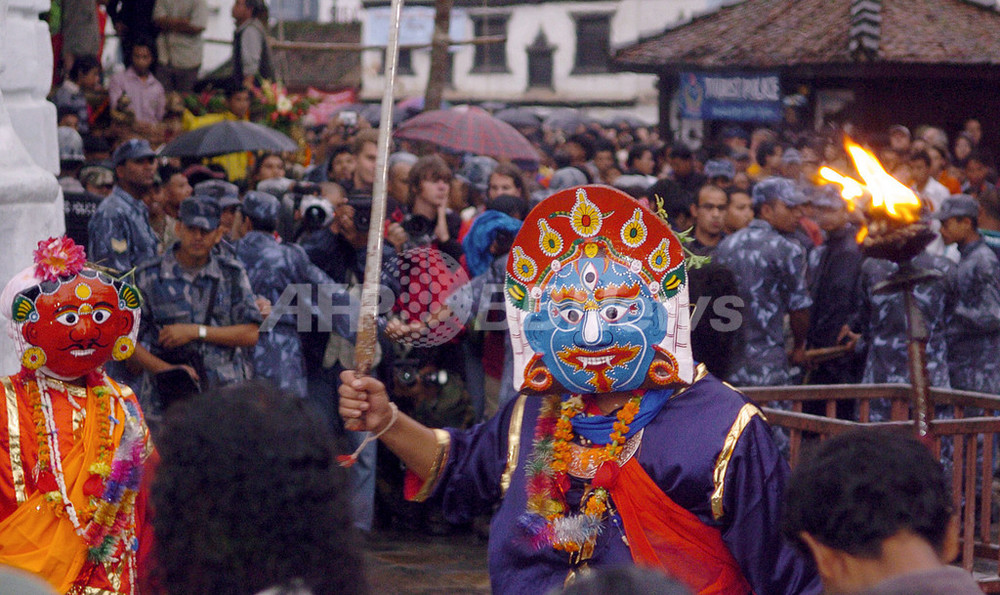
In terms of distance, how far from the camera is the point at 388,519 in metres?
7.30

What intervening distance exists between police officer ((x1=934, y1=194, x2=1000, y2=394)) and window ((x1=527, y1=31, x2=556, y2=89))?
2775 centimetres

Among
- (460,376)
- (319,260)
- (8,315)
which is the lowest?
(460,376)

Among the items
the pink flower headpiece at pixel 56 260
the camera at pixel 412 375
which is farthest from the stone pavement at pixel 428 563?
the pink flower headpiece at pixel 56 260

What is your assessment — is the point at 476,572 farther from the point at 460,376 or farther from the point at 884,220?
the point at 884,220

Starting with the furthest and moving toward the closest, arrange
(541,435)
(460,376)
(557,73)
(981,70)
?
(557,73), (981,70), (460,376), (541,435)

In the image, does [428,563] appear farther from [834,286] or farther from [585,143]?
[585,143]

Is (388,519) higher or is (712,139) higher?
(712,139)

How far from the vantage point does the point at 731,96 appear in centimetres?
1593

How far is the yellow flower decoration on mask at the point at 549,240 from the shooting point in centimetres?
352

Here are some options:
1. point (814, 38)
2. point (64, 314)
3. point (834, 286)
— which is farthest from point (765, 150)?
point (64, 314)

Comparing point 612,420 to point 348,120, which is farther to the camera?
point 348,120

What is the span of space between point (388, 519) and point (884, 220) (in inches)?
183

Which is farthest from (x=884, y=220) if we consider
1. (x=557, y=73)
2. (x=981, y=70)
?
Answer: (x=557, y=73)

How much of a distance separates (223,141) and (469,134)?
7.96 feet
